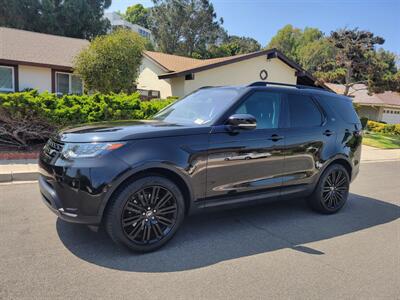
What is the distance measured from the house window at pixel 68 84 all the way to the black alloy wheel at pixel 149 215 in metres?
15.0

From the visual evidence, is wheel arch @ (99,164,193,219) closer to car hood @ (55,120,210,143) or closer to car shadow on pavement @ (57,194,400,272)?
car hood @ (55,120,210,143)

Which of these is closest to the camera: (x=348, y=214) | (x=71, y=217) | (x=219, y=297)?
(x=219, y=297)

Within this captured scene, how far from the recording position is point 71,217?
141 inches

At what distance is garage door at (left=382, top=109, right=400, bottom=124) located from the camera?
120 ft

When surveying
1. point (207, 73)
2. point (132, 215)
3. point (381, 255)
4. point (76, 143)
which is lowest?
point (381, 255)

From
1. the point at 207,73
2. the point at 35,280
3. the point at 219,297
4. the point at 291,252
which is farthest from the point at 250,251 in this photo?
the point at 207,73

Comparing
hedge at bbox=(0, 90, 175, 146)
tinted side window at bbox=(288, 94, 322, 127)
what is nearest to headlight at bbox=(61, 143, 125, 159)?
tinted side window at bbox=(288, 94, 322, 127)

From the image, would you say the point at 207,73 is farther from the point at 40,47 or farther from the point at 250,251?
the point at 250,251

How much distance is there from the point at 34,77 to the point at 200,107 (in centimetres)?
1446

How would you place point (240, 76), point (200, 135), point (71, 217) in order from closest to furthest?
1. point (71, 217)
2. point (200, 135)
3. point (240, 76)

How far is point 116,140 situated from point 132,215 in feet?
2.71

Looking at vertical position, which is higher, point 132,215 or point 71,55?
point 71,55

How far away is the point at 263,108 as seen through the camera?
15.9 feet

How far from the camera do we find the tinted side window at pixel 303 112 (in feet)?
16.7
